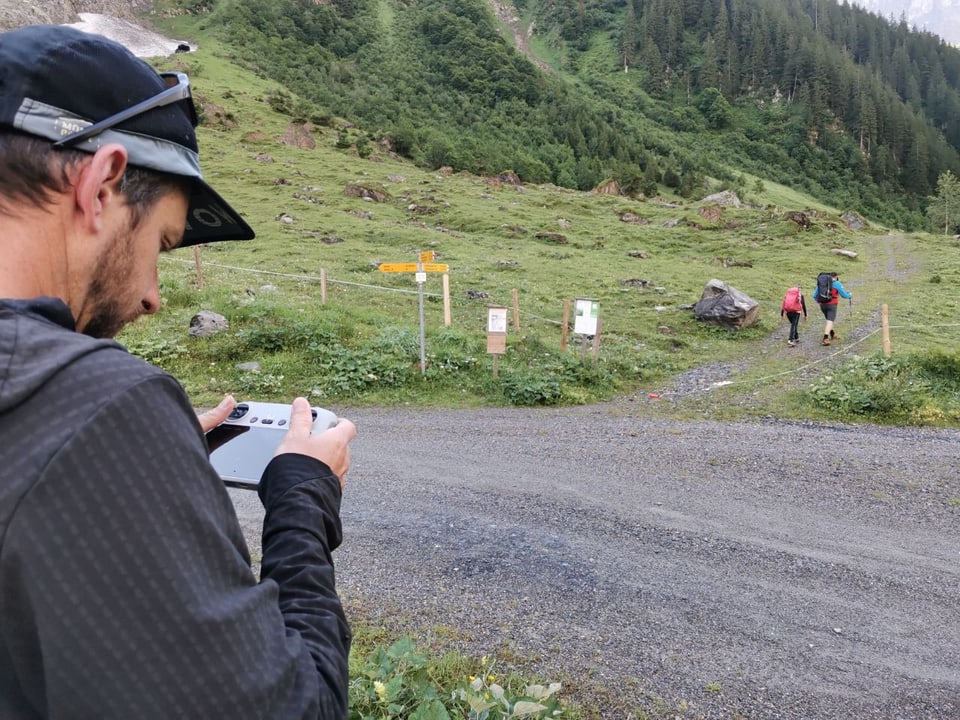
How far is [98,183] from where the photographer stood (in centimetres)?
102

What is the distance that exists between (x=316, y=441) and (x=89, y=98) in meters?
0.83

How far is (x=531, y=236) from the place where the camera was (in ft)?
108

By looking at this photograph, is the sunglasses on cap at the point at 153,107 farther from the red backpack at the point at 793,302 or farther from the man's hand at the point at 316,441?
the red backpack at the point at 793,302

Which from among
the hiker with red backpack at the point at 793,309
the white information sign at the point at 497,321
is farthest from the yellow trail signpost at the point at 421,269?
the hiker with red backpack at the point at 793,309

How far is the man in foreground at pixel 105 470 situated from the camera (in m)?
0.76

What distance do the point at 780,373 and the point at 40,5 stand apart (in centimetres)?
12582

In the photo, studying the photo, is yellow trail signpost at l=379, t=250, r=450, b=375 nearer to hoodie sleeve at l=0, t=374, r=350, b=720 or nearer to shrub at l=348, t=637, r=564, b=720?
shrub at l=348, t=637, r=564, b=720

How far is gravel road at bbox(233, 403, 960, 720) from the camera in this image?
363 centimetres

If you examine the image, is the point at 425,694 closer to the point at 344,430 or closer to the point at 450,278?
the point at 344,430

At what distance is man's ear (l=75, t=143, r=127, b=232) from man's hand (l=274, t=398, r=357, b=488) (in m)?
0.58

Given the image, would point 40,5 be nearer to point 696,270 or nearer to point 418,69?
point 418,69

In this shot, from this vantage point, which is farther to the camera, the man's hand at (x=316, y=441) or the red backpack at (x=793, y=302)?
the red backpack at (x=793, y=302)

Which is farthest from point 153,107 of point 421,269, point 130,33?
point 130,33

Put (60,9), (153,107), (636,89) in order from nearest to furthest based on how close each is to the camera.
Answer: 1. (153,107)
2. (60,9)
3. (636,89)
